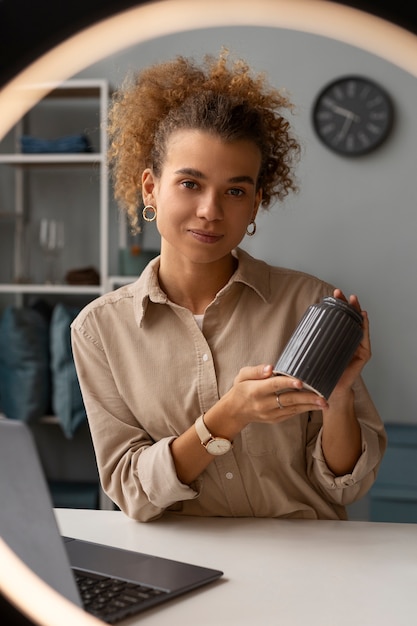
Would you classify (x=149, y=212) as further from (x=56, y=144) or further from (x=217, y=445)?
(x=56, y=144)

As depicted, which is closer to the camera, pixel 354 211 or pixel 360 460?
pixel 360 460

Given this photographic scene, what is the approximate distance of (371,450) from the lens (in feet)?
2.68

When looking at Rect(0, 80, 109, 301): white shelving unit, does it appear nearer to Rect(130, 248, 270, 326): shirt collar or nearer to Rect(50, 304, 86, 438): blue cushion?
Rect(50, 304, 86, 438): blue cushion

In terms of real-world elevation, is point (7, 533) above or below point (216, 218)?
below

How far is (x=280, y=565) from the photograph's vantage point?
66cm

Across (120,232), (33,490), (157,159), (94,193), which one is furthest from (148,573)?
(94,193)

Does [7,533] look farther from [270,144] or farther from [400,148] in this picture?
[400,148]

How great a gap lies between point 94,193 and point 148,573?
6.21 ft

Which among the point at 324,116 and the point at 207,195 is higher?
the point at 324,116

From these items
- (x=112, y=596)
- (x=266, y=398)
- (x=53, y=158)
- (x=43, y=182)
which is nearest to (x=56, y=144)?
(x=53, y=158)

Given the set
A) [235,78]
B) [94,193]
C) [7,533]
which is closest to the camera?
[7,533]

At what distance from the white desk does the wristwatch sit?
8 centimetres

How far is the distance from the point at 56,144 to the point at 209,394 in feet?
4.93

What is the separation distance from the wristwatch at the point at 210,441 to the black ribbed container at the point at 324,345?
14cm
